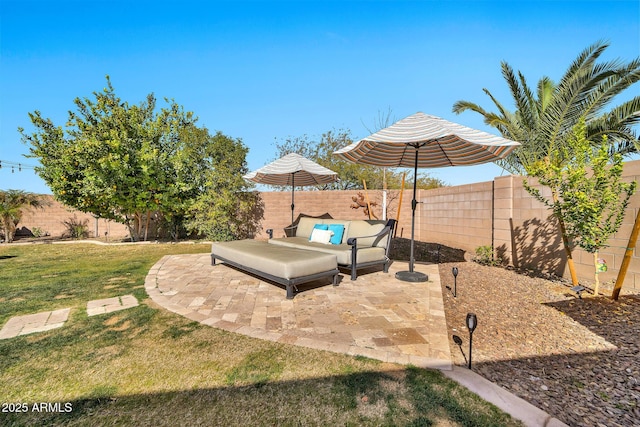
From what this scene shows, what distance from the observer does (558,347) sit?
100 inches

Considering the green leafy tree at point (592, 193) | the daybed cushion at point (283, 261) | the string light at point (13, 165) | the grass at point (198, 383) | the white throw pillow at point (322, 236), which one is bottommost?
the grass at point (198, 383)

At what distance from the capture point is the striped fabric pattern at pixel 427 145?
3.94 metres

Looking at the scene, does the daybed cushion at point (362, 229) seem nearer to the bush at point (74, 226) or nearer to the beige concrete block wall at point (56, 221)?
the beige concrete block wall at point (56, 221)

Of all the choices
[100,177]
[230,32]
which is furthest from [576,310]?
[100,177]

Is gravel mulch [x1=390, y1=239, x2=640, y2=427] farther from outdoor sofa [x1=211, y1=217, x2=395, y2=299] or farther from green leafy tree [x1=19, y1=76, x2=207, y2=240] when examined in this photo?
green leafy tree [x1=19, y1=76, x2=207, y2=240]

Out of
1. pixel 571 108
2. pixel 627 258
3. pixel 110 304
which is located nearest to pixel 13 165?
pixel 110 304

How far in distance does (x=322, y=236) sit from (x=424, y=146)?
2.53 m

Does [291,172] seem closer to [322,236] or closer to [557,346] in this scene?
[322,236]

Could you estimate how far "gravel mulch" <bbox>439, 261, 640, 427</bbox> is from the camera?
184cm

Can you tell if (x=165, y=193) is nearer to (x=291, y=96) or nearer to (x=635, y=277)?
(x=291, y=96)

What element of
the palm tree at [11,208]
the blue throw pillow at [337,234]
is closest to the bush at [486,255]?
the blue throw pillow at [337,234]

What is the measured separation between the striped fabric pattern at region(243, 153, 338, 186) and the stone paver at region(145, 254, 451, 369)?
2.97 meters

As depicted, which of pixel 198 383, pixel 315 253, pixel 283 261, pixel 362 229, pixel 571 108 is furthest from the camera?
pixel 571 108

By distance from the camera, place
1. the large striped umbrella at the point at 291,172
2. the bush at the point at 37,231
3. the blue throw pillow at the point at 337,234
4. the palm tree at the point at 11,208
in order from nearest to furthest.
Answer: the blue throw pillow at the point at 337,234, the large striped umbrella at the point at 291,172, the palm tree at the point at 11,208, the bush at the point at 37,231
